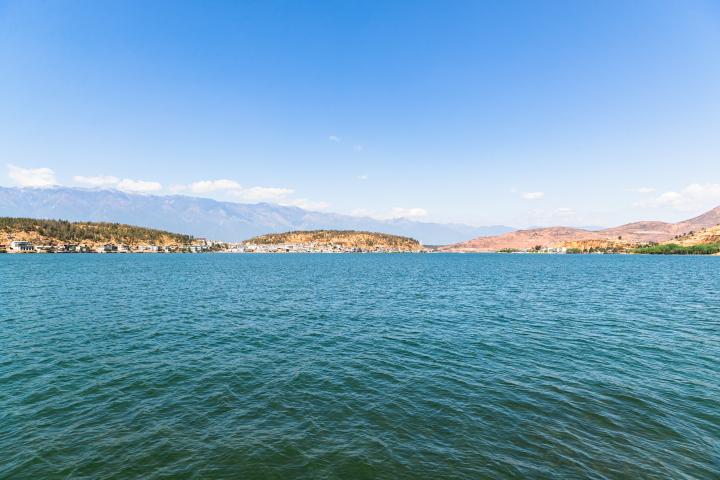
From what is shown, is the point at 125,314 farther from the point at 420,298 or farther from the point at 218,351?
the point at 420,298

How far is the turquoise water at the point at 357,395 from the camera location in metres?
13.4

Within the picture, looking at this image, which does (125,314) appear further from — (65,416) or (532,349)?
(532,349)

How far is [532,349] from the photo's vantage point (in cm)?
2794

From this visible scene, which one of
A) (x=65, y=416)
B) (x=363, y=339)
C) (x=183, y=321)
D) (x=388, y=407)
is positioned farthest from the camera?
(x=183, y=321)

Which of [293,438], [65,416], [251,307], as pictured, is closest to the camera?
[293,438]

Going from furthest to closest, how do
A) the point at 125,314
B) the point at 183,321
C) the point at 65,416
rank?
the point at 125,314 → the point at 183,321 → the point at 65,416

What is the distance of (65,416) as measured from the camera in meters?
16.8

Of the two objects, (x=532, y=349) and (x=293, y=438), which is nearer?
(x=293, y=438)

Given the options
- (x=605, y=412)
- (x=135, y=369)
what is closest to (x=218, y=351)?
(x=135, y=369)

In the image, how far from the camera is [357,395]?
63.7ft

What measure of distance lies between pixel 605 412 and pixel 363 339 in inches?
752

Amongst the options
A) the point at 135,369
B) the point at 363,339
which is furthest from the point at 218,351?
the point at 363,339

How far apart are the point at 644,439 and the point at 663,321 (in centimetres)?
3195

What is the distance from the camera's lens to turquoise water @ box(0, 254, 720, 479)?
13.4 metres
